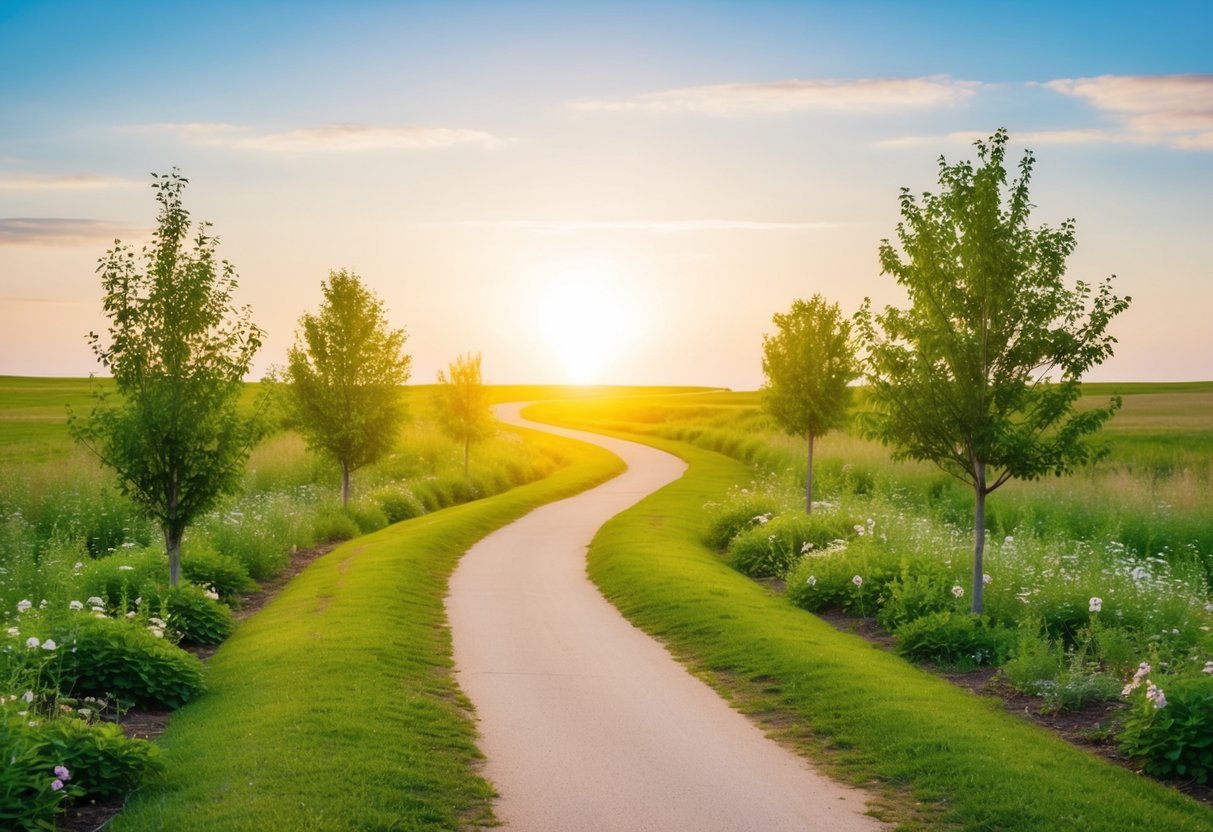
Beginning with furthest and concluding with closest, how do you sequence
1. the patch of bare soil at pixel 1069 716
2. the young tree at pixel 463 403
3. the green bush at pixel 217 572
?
the young tree at pixel 463 403 → the green bush at pixel 217 572 → the patch of bare soil at pixel 1069 716

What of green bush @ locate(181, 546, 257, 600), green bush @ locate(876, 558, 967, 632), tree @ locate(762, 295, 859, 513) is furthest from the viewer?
tree @ locate(762, 295, 859, 513)

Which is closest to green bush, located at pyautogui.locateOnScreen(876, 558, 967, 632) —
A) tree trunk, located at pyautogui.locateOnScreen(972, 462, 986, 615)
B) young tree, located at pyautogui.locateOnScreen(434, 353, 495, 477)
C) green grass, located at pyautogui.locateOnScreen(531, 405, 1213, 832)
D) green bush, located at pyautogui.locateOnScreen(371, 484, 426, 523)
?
tree trunk, located at pyautogui.locateOnScreen(972, 462, 986, 615)

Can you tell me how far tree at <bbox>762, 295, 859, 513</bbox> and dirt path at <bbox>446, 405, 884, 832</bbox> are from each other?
38.0ft

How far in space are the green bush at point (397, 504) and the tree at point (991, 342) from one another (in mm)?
19011

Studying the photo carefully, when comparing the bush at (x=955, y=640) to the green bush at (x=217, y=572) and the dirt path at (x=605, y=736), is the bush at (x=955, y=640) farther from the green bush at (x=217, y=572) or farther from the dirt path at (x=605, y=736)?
the green bush at (x=217, y=572)

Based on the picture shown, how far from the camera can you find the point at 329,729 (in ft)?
31.9

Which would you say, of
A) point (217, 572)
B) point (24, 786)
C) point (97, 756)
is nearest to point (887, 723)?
point (97, 756)

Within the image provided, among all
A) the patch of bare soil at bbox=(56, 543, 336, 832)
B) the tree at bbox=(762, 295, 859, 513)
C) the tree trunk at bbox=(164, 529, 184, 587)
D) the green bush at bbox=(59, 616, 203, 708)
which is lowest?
the patch of bare soil at bbox=(56, 543, 336, 832)

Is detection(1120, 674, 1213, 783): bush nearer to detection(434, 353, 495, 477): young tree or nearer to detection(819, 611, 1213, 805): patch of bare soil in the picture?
detection(819, 611, 1213, 805): patch of bare soil

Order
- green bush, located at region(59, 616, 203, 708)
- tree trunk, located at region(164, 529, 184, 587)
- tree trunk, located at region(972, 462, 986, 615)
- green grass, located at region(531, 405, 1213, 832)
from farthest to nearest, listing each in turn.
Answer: tree trunk, located at region(164, 529, 184, 587), tree trunk, located at region(972, 462, 986, 615), green bush, located at region(59, 616, 203, 708), green grass, located at region(531, 405, 1213, 832)

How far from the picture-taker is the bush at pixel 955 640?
13.5m

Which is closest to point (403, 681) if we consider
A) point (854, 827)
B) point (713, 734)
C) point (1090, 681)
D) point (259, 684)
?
point (259, 684)

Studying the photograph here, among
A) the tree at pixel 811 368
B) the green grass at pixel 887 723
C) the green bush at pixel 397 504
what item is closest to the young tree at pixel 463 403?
the green bush at pixel 397 504

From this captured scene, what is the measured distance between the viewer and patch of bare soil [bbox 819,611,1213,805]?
31.3 ft
